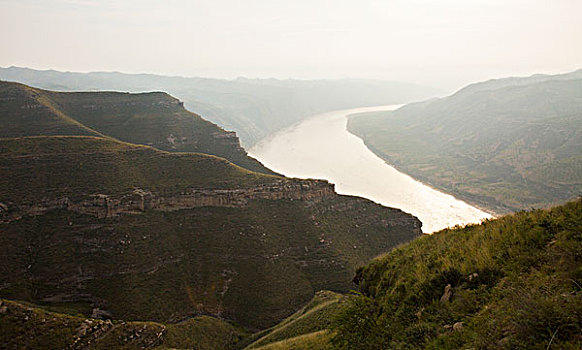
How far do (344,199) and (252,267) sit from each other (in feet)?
57.3

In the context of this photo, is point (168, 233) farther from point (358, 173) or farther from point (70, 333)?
point (358, 173)

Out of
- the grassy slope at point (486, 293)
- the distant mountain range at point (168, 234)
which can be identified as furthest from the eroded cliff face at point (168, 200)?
the grassy slope at point (486, 293)

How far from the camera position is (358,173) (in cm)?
11319

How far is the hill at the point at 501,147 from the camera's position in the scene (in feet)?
307

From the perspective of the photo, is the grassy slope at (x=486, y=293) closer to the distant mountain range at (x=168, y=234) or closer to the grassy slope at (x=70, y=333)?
the grassy slope at (x=70, y=333)

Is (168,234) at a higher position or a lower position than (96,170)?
lower

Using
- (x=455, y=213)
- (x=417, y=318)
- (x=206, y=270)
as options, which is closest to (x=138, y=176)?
(x=206, y=270)

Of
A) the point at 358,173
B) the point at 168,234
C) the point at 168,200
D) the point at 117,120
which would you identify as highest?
the point at 117,120

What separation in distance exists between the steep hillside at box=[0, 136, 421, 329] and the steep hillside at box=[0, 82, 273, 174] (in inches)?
650

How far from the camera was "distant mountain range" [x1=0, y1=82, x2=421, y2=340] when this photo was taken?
35250mm

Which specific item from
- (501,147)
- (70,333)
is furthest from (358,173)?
(70,333)

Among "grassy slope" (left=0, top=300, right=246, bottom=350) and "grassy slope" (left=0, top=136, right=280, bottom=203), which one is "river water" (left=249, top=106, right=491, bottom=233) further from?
"grassy slope" (left=0, top=300, right=246, bottom=350)

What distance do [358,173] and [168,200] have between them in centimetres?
7927

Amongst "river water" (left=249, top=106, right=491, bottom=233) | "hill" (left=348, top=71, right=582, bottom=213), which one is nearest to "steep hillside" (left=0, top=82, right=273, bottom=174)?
"river water" (left=249, top=106, right=491, bottom=233)
